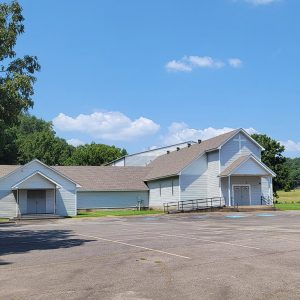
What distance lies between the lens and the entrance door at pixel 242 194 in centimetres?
4662

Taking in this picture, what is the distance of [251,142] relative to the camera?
47969 mm

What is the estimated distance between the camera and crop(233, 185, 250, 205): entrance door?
4662 cm

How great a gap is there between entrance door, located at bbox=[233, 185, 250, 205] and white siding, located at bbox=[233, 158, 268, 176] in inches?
84.9

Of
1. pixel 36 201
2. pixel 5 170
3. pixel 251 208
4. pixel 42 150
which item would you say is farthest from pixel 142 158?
pixel 251 208

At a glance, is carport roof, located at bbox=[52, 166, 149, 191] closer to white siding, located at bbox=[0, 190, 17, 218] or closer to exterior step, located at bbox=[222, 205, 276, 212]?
white siding, located at bbox=[0, 190, 17, 218]

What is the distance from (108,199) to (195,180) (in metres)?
10.1

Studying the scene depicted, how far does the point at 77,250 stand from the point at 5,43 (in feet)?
27.9

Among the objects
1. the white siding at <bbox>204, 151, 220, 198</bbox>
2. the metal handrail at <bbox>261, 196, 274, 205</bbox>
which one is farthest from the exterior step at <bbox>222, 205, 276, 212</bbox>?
the white siding at <bbox>204, 151, 220, 198</bbox>

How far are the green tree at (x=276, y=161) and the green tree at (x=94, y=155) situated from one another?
32552 mm

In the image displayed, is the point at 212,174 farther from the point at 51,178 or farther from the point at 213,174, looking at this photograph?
the point at 51,178

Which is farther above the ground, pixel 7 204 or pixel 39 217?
pixel 7 204

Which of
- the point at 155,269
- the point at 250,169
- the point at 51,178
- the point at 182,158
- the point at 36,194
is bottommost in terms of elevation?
the point at 155,269

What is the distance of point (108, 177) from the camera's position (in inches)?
2099

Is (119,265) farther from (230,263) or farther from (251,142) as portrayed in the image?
(251,142)
